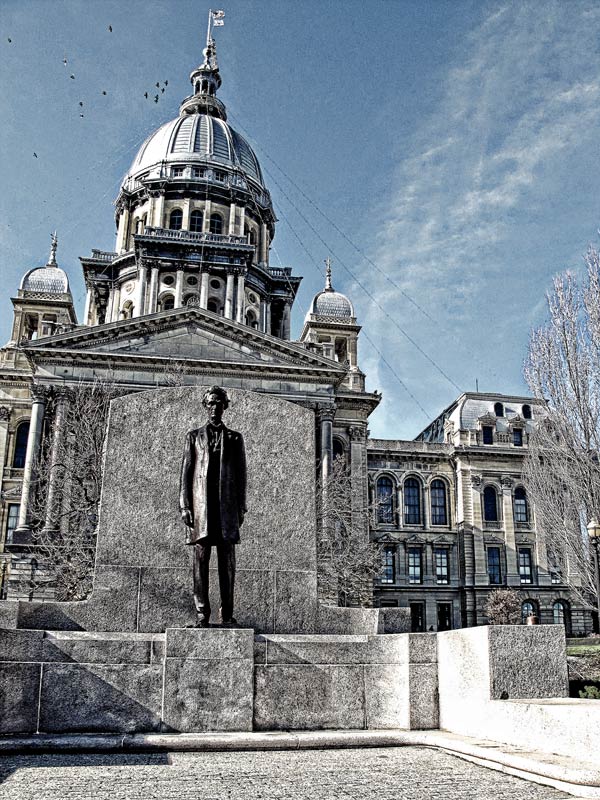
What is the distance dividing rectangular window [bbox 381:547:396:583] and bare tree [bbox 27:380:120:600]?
27.8 m

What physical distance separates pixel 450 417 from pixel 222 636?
190ft

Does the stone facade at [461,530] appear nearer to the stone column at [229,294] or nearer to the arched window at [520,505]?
the arched window at [520,505]

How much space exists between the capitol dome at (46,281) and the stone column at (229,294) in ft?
41.3

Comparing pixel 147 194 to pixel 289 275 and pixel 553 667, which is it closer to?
pixel 289 275

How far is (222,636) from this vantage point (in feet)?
25.2

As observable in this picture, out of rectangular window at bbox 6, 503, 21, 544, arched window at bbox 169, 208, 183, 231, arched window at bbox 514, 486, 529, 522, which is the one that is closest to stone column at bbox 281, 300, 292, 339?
arched window at bbox 169, 208, 183, 231

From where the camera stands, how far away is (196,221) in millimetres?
64625

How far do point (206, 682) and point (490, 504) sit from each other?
179 ft

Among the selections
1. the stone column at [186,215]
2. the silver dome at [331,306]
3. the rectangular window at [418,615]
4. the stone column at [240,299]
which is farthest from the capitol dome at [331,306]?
the rectangular window at [418,615]

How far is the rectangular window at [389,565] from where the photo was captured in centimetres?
5691

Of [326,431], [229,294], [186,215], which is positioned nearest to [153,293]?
[229,294]

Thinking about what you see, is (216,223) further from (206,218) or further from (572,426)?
(572,426)

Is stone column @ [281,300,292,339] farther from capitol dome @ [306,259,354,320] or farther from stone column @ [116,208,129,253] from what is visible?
stone column @ [116,208,129,253]

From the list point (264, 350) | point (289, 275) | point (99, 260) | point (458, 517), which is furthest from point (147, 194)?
point (458, 517)
